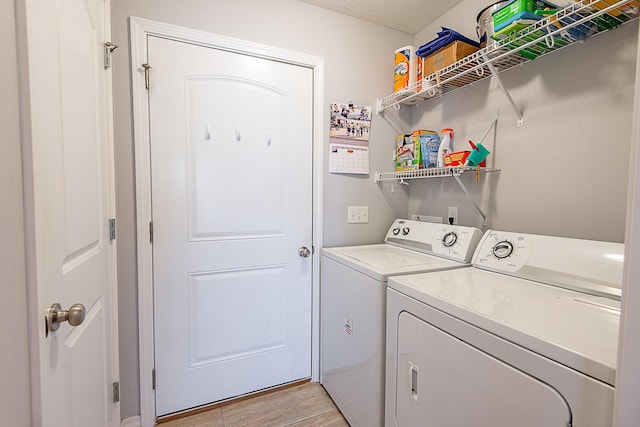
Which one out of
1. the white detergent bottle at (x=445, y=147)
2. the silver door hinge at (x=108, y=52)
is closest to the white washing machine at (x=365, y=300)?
the white detergent bottle at (x=445, y=147)

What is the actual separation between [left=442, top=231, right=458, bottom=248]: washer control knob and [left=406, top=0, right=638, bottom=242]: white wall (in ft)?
0.69

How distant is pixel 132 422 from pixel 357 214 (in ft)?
5.86

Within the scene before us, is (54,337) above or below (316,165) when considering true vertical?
below

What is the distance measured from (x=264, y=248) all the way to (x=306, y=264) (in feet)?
1.04

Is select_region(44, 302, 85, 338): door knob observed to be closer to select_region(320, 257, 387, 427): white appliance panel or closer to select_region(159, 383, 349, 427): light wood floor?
select_region(320, 257, 387, 427): white appliance panel

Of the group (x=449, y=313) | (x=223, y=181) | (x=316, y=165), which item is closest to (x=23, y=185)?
(x=223, y=181)

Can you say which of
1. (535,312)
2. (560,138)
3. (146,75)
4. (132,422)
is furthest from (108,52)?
(560,138)

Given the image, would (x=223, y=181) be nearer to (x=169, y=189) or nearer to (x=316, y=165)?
(x=169, y=189)

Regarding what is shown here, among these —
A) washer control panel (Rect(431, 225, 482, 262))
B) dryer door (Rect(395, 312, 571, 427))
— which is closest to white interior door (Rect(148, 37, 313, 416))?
washer control panel (Rect(431, 225, 482, 262))

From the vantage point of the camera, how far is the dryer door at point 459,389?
69 cm

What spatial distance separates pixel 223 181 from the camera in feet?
5.47

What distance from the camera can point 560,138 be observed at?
1.28 meters

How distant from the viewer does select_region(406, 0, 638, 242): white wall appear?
111 cm

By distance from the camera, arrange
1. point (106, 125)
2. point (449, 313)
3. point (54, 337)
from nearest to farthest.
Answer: point (54, 337) < point (449, 313) < point (106, 125)
